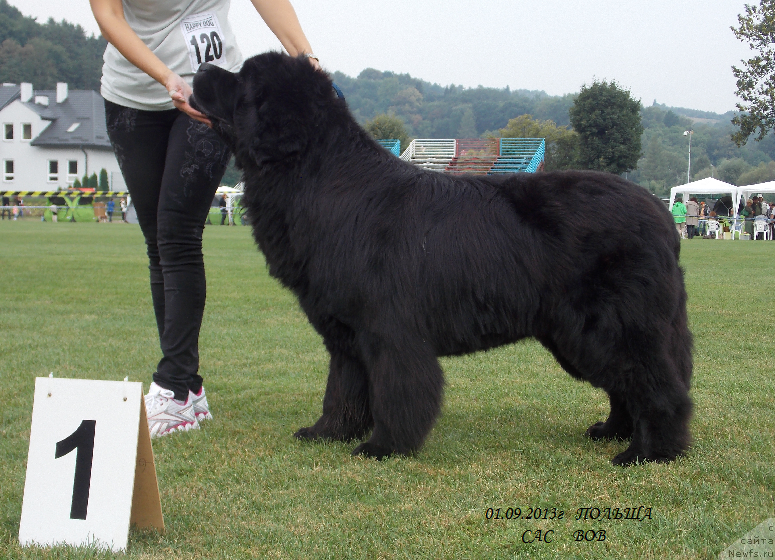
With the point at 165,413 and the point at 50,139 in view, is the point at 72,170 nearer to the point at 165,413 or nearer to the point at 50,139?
the point at 50,139

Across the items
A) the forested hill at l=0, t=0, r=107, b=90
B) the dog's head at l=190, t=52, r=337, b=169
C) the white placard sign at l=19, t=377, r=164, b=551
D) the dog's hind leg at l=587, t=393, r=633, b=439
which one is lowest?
the dog's hind leg at l=587, t=393, r=633, b=439

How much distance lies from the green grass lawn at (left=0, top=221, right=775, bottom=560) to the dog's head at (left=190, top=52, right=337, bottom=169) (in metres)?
0.71

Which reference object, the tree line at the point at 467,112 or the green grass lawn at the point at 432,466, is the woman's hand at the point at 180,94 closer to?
the green grass lawn at the point at 432,466

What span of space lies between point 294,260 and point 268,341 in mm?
2973

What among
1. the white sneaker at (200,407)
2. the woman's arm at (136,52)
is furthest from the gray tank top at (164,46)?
the white sneaker at (200,407)

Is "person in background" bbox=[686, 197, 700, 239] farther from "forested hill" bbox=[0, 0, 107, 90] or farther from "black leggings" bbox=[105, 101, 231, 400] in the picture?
"forested hill" bbox=[0, 0, 107, 90]

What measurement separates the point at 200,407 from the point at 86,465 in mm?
1440

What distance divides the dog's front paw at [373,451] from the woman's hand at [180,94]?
1.47 m

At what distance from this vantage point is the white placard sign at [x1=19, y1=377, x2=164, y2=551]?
188 cm

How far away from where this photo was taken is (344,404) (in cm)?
300

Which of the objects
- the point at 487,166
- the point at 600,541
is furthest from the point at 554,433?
the point at 487,166

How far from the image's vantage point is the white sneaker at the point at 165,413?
121 inches

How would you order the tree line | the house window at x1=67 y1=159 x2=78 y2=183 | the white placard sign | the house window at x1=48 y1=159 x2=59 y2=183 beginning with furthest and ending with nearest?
1. the tree line
2. the house window at x1=48 y1=159 x2=59 y2=183
3. the house window at x1=67 y1=159 x2=78 y2=183
4. the white placard sign

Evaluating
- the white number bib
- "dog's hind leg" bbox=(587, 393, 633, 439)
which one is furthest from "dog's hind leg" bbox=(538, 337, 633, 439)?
the white number bib
